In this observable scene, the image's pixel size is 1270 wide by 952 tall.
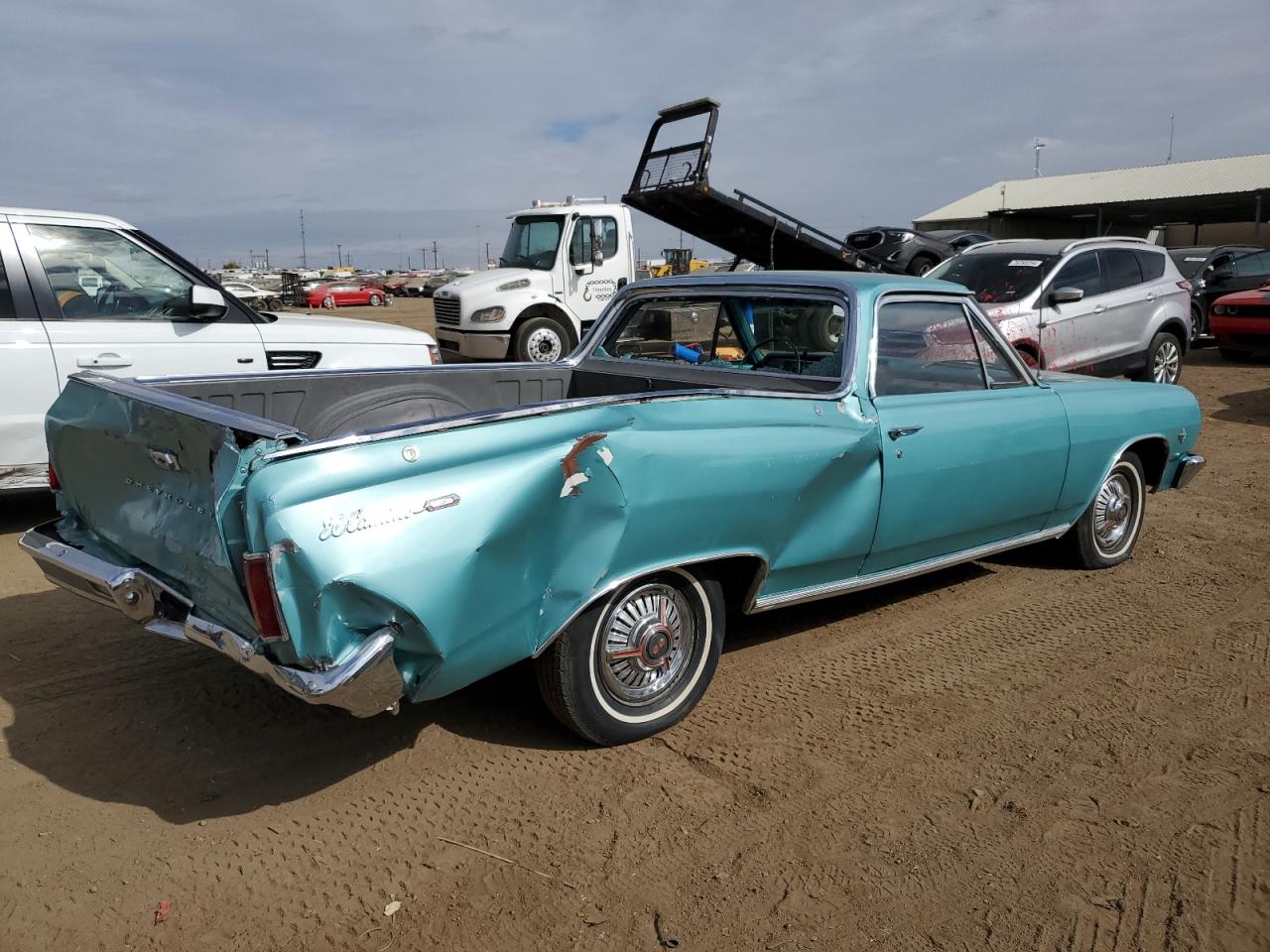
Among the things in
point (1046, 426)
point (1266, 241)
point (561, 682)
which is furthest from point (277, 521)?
point (1266, 241)

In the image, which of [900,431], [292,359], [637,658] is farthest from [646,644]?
[292,359]

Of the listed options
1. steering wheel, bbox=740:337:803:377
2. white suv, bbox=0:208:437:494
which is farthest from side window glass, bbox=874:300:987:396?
white suv, bbox=0:208:437:494

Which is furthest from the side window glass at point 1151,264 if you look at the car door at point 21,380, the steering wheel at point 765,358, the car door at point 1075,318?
the car door at point 21,380

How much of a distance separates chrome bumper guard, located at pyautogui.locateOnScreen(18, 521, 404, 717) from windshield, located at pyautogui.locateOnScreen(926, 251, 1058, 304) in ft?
25.9

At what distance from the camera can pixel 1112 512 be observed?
17.5ft

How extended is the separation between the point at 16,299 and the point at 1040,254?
8.59m

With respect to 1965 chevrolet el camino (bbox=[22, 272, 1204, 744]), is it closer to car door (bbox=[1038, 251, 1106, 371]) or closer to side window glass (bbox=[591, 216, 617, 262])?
car door (bbox=[1038, 251, 1106, 371])

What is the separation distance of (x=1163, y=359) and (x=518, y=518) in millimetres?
10048

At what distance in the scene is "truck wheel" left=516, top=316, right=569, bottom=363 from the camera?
41.6ft

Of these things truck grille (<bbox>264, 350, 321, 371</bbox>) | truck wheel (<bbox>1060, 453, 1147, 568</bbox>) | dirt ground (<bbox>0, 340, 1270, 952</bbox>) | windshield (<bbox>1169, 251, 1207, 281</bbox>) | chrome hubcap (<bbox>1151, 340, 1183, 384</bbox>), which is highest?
windshield (<bbox>1169, 251, 1207, 281</bbox>)

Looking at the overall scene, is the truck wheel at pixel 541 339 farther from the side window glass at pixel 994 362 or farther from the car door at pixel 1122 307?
the side window glass at pixel 994 362

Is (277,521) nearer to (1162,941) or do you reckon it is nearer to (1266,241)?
(1162,941)

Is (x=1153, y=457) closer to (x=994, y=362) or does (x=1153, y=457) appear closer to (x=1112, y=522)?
(x=1112, y=522)

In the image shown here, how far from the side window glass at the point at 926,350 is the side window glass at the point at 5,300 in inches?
188
